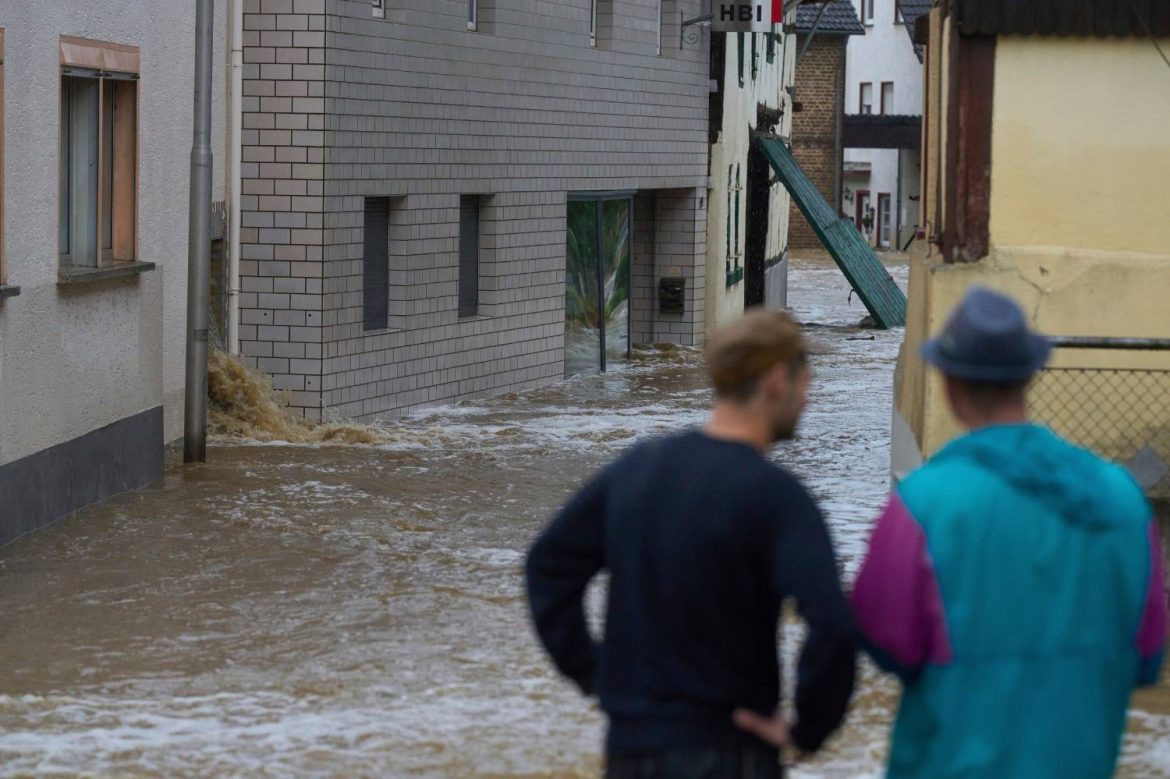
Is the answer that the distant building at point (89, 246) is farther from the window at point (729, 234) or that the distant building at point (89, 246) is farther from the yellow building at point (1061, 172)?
the window at point (729, 234)

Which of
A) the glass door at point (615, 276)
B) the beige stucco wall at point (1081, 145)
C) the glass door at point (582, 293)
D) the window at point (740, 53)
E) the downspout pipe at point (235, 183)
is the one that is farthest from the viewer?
the window at point (740, 53)

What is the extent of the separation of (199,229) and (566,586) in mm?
9987

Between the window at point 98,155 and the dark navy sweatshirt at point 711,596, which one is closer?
the dark navy sweatshirt at point 711,596

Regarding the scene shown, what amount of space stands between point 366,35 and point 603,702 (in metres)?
13.2

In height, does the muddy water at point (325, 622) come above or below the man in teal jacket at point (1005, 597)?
below

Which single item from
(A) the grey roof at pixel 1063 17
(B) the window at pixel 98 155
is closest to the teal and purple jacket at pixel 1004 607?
(A) the grey roof at pixel 1063 17

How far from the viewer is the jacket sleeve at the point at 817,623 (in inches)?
132

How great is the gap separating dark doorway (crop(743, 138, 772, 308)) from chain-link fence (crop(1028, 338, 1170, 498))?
64.7ft

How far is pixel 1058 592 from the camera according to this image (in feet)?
11.1

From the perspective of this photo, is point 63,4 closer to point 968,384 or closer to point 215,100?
point 215,100

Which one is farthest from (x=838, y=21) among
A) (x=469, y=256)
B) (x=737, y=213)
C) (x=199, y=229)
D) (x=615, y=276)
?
(x=199, y=229)

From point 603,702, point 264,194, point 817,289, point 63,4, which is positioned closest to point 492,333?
point 264,194

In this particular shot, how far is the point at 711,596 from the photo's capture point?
3.47m

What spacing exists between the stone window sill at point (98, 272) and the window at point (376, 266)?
14.2ft
